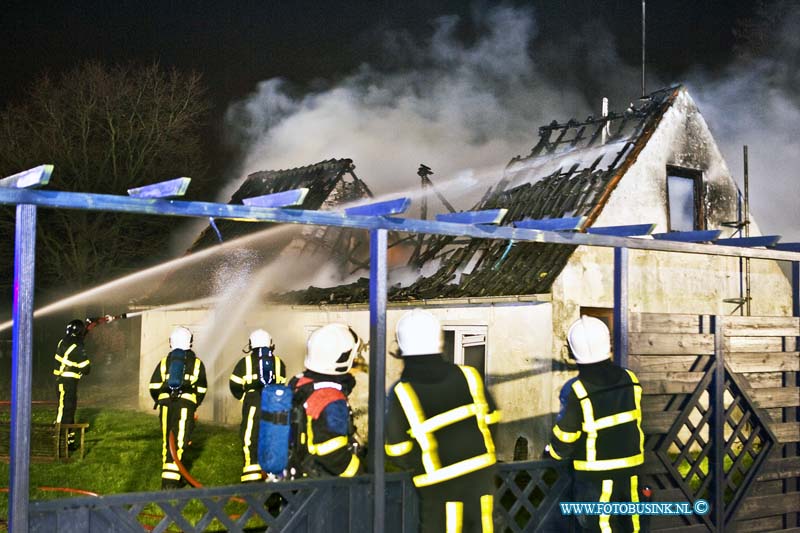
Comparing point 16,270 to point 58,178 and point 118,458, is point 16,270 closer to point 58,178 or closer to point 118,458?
point 118,458

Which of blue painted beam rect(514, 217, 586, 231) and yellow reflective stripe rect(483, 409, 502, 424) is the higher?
blue painted beam rect(514, 217, 586, 231)

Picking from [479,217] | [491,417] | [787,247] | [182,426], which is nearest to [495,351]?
[182,426]

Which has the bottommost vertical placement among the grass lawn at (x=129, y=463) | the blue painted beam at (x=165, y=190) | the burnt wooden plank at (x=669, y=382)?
the grass lawn at (x=129, y=463)

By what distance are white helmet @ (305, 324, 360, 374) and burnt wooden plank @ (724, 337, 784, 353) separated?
352cm

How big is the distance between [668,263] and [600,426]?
908cm

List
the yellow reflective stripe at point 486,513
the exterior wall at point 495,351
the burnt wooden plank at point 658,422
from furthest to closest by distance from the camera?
the exterior wall at point 495,351, the burnt wooden plank at point 658,422, the yellow reflective stripe at point 486,513

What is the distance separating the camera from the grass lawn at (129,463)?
11344 millimetres

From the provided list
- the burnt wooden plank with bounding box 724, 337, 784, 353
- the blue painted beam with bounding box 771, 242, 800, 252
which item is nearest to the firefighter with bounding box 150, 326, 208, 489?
the burnt wooden plank with bounding box 724, 337, 784, 353

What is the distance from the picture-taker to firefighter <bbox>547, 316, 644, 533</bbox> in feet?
19.5

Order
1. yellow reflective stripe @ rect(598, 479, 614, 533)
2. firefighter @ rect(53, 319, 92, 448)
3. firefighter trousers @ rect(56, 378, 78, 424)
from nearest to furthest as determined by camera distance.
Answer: yellow reflective stripe @ rect(598, 479, 614, 533) → firefighter @ rect(53, 319, 92, 448) → firefighter trousers @ rect(56, 378, 78, 424)

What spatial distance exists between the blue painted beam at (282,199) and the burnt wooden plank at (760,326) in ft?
13.3

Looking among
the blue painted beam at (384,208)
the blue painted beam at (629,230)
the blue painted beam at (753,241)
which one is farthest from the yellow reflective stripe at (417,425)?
the blue painted beam at (753,241)

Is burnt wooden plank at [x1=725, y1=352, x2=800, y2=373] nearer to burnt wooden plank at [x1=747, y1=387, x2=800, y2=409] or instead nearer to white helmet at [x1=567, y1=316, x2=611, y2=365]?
burnt wooden plank at [x1=747, y1=387, x2=800, y2=409]

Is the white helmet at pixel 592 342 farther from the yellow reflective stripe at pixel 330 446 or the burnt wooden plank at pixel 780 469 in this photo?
the burnt wooden plank at pixel 780 469
